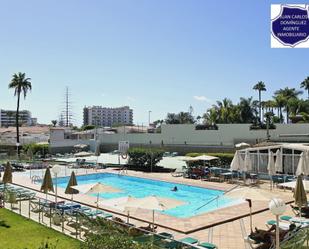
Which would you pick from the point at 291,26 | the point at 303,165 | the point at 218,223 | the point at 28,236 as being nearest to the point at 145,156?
the point at 303,165

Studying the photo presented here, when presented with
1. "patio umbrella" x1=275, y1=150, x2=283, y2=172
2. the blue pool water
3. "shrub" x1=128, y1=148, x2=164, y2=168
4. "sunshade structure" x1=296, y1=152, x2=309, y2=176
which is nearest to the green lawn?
the blue pool water

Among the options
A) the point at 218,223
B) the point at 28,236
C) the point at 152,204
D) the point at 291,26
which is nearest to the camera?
the point at 152,204

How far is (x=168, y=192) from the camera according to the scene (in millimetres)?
24469

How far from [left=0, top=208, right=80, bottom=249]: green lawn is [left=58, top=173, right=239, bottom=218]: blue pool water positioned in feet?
19.2

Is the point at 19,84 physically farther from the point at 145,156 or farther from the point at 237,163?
the point at 237,163

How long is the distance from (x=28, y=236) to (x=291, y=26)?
1223 cm

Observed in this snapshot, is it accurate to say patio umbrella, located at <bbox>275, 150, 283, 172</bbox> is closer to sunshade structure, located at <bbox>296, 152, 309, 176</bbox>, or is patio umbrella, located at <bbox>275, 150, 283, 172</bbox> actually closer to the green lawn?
sunshade structure, located at <bbox>296, 152, 309, 176</bbox>

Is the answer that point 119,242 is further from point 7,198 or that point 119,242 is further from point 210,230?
point 7,198

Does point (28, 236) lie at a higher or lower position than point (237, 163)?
lower

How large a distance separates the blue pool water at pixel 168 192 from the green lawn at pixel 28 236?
585 centimetres

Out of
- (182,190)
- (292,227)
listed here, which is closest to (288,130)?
(182,190)

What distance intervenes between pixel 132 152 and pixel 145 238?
2340cm

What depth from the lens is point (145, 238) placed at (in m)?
10.5

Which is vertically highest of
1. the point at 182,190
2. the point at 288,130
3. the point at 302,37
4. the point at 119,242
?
the point at 302,37
